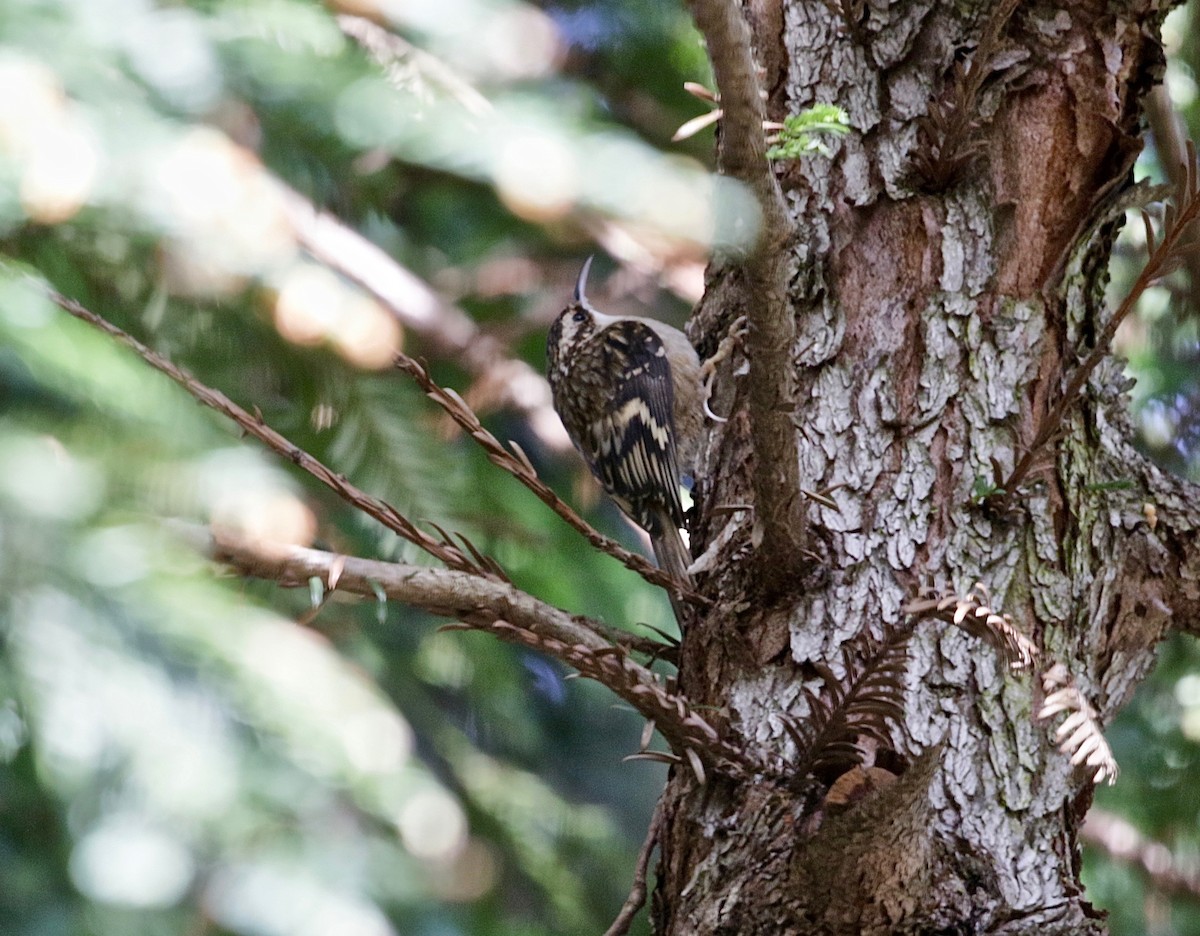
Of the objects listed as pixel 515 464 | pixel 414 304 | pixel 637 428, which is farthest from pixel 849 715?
pixel 637 428

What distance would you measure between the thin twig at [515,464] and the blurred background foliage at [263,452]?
15 centimetres

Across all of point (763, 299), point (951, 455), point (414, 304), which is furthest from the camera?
point (414, 304)

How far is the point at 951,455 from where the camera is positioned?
4.91 ft

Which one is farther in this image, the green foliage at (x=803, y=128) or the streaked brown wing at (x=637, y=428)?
the streaked brown wing at (x=637, y=428)

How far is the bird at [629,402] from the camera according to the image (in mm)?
2416

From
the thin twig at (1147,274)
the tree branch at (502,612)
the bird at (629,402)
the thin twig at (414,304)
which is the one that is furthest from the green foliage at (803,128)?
the bird at (629,402)

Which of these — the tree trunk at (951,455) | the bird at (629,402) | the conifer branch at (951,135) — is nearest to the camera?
the tree trunk at (951,455)

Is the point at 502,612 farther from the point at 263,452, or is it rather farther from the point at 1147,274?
the point at 1147,274

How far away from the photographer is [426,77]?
1.31 metres

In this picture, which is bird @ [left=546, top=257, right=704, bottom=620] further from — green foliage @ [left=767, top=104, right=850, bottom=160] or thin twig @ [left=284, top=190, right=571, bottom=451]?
green foliage @ [left=767, top=104, right=850, bottom=160]

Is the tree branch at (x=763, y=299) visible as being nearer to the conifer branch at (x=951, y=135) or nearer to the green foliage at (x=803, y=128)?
the green foliage at (x=803, y=128)

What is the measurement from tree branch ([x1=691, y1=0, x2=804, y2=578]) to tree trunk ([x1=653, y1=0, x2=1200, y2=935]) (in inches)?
2.5

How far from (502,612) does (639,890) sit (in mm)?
411

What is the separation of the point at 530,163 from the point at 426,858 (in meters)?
0.90
